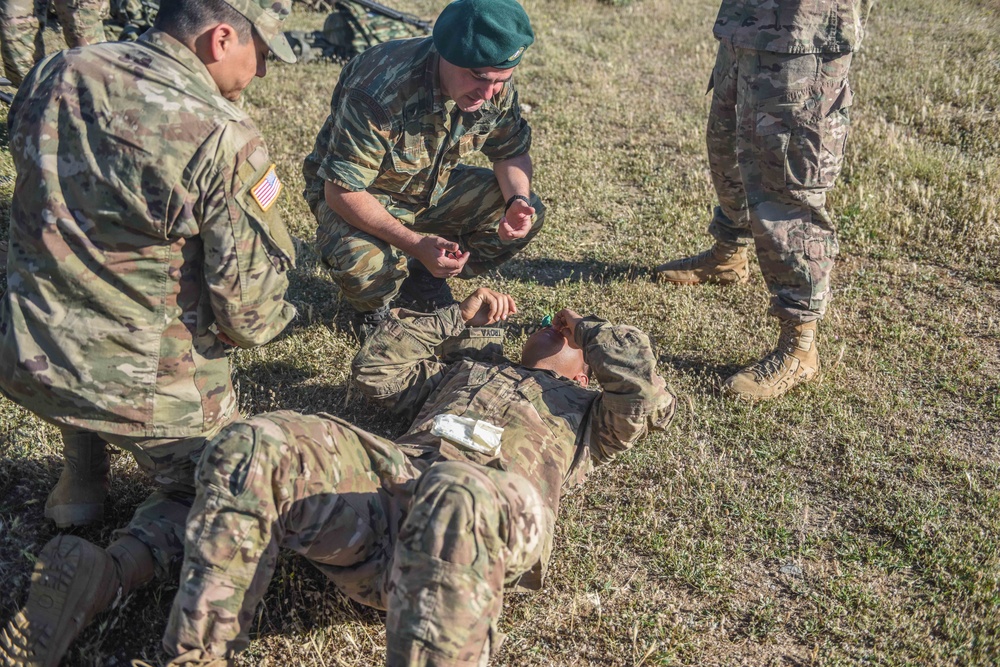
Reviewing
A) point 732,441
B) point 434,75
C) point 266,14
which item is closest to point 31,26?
point 434,75

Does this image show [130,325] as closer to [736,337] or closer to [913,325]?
[736,337]

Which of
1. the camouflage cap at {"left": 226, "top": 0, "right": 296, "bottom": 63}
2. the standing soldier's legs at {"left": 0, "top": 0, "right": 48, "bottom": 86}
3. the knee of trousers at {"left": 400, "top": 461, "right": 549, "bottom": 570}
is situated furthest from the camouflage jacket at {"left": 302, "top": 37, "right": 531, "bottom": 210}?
the standing soldier's legs at {"left": 0, "top": 0, "right": 48, "bottom": 86}

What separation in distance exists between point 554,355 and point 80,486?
7.04 ft

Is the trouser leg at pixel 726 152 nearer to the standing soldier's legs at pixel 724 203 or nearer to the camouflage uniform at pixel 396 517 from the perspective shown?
the standing soldier's legs at pixel 724 203

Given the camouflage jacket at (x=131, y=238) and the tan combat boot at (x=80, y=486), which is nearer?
the camouflage jacket at (x=131, y=238)

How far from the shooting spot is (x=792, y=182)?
4.62 m

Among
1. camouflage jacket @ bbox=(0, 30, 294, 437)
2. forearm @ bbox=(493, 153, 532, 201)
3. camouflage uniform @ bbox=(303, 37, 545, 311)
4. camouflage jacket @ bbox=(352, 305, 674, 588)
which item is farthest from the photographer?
forearm @ bbox=(493, 153, 532, 201)

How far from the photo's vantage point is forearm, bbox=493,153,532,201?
4.98m

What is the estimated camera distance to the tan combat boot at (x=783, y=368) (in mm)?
4762

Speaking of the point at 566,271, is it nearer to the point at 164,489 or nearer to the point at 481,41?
the point at 481,41

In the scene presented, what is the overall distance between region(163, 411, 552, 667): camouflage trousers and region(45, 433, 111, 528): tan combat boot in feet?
3.39

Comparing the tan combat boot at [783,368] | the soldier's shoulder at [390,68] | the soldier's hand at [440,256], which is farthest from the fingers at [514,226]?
the tan combat boot at [783,368]

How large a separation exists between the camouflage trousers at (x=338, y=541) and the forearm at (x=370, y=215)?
5.69ft

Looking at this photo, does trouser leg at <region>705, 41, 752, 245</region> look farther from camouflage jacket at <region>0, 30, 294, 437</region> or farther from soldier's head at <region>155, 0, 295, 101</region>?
camouflage jacket at <region>0, 30, 294, 437</region>
